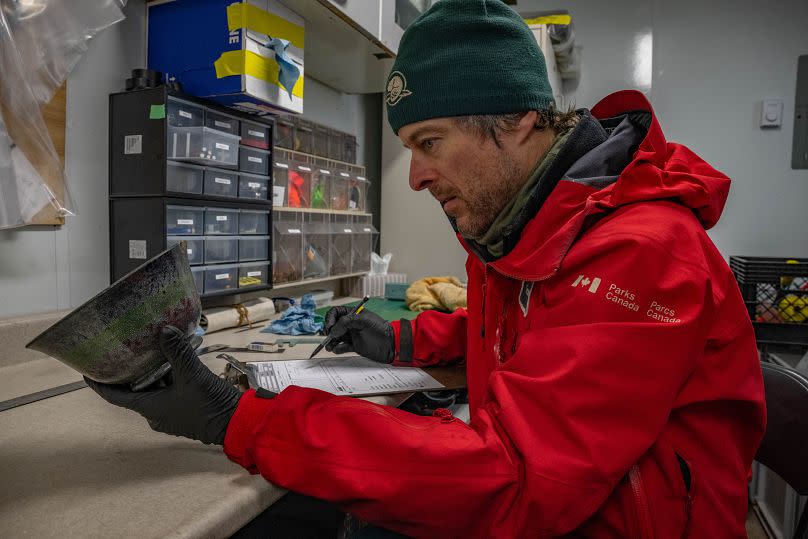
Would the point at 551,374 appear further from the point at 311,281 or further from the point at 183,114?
the point at 311,281

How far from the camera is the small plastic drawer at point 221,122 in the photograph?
155 centimetres

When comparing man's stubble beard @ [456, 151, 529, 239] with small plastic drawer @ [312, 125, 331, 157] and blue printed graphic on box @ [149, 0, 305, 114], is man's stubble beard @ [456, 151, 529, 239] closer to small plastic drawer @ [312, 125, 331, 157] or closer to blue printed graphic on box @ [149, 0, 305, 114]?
blue printed graphic on box @ [149, 0, 305, 114]

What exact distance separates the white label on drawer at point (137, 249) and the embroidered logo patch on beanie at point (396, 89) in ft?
2.83

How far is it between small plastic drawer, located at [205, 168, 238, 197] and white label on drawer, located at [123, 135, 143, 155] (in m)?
0.19

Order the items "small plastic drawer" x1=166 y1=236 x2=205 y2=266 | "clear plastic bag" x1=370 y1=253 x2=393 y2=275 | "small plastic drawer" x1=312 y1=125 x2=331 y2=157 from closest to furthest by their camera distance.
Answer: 1. "small plastic drawer" x1=166 y1=236 x2=205 y2=266
2. "small plastic drawer" x1=312 y1=125 x2=331 y2=157
3. "clear plastic bag" x1=370 y1=253 x2=393 y2=275

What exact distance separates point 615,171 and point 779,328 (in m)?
1.85

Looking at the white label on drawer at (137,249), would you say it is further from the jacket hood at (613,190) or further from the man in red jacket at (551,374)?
the jacket hood at (613,190)

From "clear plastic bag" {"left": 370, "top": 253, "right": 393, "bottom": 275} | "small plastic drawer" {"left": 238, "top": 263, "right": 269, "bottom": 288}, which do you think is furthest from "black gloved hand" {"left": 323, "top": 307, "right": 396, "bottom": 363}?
"clear plastic bag" {"left": 370, "top": 253, "right": 393, "bottom": 275}

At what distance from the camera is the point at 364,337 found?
1.30m

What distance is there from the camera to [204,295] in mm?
1599

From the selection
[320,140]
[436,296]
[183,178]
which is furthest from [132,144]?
[436,296]

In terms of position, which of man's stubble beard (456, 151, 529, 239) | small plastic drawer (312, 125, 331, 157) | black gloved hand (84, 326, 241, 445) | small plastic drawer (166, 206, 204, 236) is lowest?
black gloved hand (84, 326, 241, 445)

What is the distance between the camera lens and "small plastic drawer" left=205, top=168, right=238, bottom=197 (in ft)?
5.22

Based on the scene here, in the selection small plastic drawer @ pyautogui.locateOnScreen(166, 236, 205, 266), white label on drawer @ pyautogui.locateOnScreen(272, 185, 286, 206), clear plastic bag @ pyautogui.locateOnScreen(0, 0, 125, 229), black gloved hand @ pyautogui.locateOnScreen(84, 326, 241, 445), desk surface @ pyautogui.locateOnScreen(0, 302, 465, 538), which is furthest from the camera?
white label on drawer @ pyautogui.locateOnScreen(272, 185, 286, 206)
